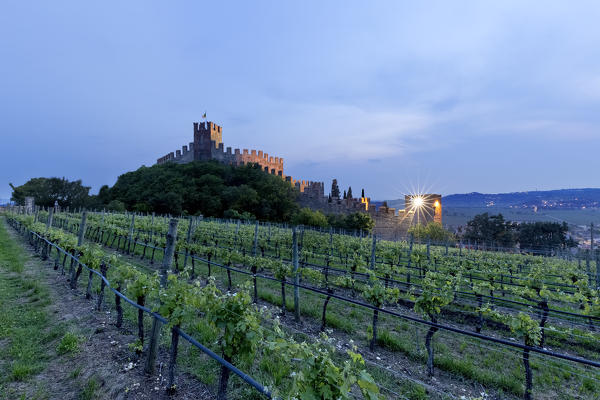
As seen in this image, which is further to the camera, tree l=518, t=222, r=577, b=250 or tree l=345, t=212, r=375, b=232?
tree l=518, t=222, r=577, b=250

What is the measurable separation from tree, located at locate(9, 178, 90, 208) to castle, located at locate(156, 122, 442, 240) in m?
22.2

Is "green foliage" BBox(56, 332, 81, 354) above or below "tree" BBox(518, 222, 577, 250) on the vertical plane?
Answer: above

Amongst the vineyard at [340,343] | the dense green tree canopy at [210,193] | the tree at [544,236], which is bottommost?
the tree at [544,236]

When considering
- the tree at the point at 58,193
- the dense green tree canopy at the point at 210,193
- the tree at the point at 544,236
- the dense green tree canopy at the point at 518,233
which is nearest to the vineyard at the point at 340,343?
the dense green tree canopy at the point at 210,193

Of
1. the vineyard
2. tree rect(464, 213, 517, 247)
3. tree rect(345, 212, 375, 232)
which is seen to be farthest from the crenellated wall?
the vineyard

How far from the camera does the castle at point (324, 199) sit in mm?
51481

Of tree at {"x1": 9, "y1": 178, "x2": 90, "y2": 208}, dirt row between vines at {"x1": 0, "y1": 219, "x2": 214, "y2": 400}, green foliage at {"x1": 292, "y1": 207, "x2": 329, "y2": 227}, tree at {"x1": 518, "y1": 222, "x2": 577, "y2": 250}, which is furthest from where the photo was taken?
tree at {"x1": 9, "y1": 178, "x2": 90, "y2": 208}

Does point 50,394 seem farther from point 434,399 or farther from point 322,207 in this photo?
point 322,207

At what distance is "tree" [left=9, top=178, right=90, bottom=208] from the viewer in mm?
63344

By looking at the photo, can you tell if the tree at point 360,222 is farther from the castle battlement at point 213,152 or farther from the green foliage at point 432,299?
the green foliage at point 432,299

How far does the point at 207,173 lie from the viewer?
59.8 m

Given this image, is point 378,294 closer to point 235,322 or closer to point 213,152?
point 235,322

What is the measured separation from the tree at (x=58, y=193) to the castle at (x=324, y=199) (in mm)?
22194

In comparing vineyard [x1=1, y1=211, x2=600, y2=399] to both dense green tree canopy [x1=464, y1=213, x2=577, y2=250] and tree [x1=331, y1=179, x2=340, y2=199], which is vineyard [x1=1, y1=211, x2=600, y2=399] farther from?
tree [x1=331, y1=179, x2=340, y2=199]
